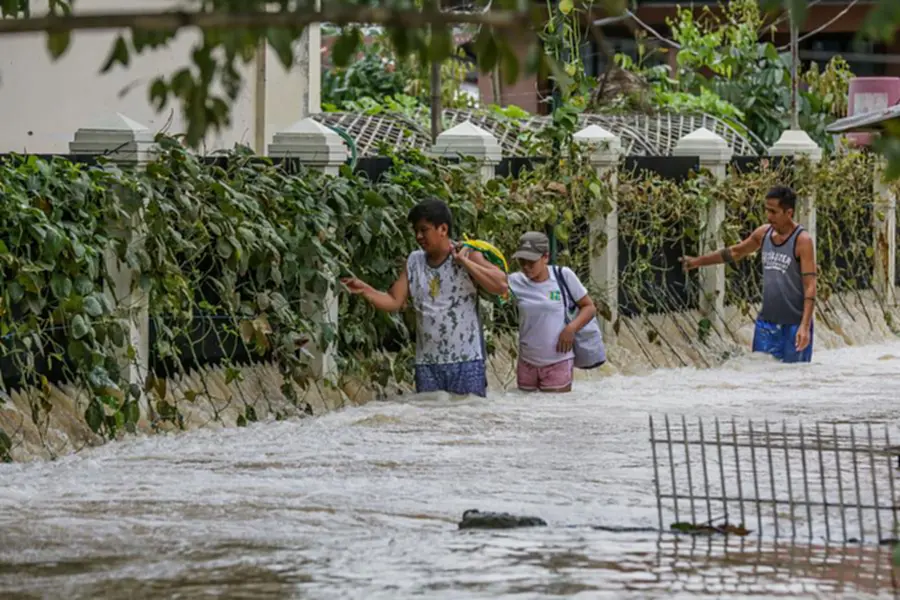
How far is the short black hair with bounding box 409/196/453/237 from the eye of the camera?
488 inches

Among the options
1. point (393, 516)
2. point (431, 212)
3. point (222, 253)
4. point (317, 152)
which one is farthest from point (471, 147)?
point (393, 516)

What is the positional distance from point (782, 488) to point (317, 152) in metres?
4.33

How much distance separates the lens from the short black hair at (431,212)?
488 inches

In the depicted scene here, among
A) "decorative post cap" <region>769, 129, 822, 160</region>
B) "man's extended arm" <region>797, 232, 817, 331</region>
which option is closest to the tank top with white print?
"man's extended arm" <region>797, 232, 817, 331</region>

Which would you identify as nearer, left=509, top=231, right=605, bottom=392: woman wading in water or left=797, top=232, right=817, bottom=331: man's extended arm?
left=509, top=231, right=605, bottom=392: woman wading in water

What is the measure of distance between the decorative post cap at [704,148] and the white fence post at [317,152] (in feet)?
18.3

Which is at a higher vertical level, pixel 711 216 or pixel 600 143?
pixel 600 143

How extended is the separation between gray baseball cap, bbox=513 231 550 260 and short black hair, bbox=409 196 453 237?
0.97 meters

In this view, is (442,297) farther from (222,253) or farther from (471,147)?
(471,147)

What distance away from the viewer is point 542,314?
530 inches

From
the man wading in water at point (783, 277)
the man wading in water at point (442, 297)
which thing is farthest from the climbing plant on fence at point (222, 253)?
the man wading in water at point (783, 277)

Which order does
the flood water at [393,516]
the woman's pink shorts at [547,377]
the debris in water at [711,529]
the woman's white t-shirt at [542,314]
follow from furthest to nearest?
the woman's pink shorts at [547,377], the woman's white t-shirt at [542,314], the debris in water at [711,529], the flood water at [393,516]

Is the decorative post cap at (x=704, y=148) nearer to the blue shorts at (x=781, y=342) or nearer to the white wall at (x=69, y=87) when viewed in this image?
the blue shorts at (x=781, y=342)

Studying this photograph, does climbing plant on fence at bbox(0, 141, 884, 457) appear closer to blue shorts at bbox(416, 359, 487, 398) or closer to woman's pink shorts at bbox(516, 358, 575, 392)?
blue shorts at bbox(416, 359, 487, 398)
